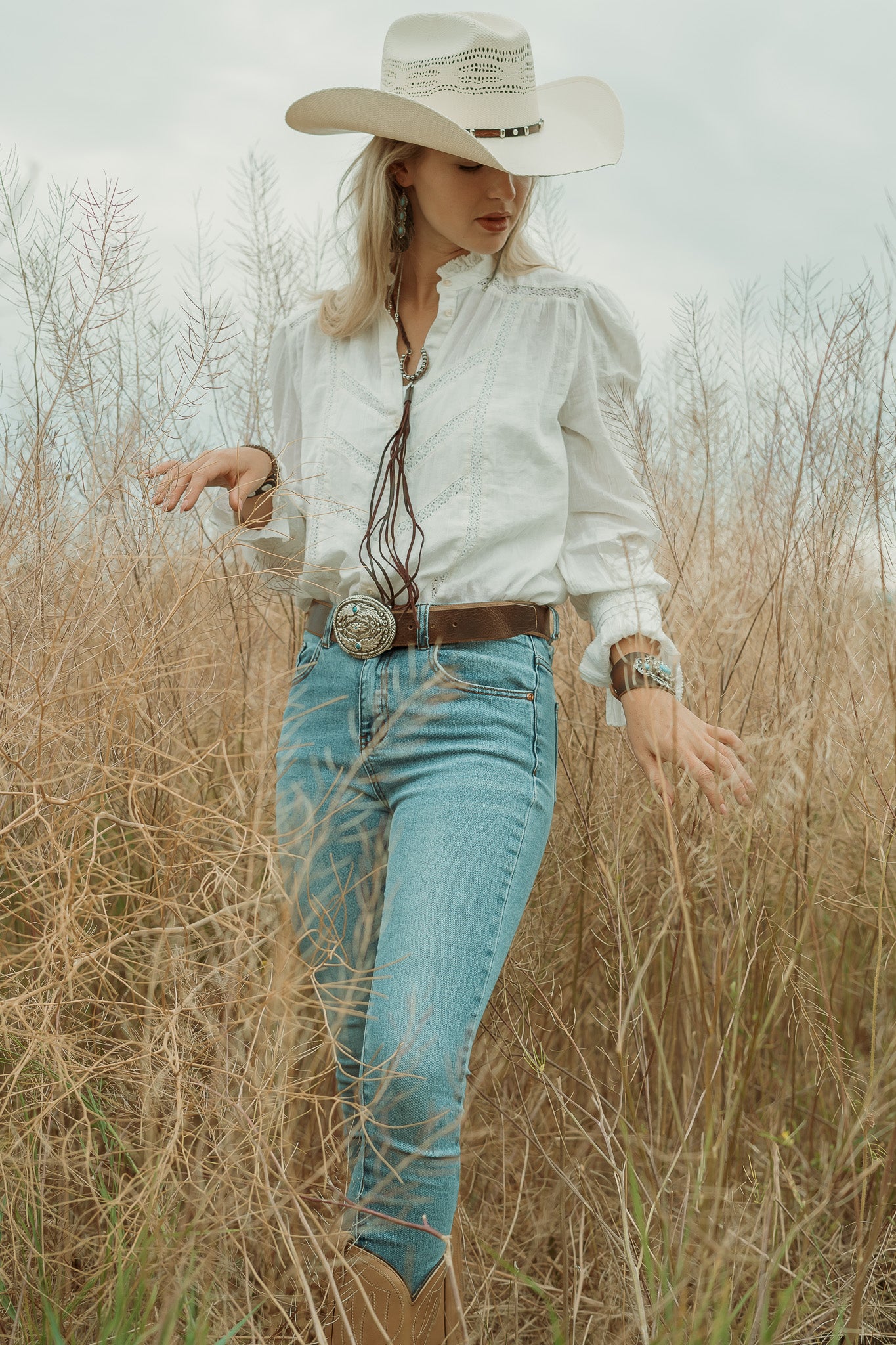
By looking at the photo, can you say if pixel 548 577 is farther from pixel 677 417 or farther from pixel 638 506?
pixel 677 417

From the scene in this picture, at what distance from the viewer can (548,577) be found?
4.12 feet

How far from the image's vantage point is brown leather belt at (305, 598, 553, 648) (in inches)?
46.1

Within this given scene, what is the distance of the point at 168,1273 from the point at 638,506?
97 centimetres

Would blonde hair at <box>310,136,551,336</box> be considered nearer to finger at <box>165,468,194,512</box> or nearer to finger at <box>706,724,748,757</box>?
finger at <box>165,468,194,512</box>

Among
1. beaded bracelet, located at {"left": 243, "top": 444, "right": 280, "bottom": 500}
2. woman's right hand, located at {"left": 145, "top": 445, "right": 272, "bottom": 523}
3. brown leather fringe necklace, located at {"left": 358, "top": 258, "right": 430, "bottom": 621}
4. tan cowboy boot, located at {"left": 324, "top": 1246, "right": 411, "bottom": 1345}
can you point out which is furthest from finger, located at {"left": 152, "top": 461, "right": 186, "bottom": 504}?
tan cowboy boot, located at {"left": 324, "top": 1246, "right": 411, "bottom": 1345}

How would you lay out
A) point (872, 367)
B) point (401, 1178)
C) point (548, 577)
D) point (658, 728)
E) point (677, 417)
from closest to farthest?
1. point (401, 1178)
2. point (658, 728)
3. point (548, 577)
4. point (872, 367)
5. point (677, 417)

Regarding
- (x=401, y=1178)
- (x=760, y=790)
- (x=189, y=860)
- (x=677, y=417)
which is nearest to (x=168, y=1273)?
(x=401, y=1178)

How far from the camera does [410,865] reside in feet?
3.45

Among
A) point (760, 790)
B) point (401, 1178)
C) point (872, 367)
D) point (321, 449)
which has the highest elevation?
point (872, 367)

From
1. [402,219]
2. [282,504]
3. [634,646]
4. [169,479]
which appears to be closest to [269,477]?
[282,504]

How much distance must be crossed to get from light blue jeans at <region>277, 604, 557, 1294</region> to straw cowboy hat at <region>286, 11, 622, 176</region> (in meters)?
0.60

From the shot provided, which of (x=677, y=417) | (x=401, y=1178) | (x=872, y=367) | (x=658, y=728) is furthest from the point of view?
(x=677, y=417)

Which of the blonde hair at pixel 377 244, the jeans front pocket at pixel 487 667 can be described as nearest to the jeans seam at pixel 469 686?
the jeans front pocket at pixel 487 667

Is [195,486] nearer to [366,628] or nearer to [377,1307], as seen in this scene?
[366,628]
